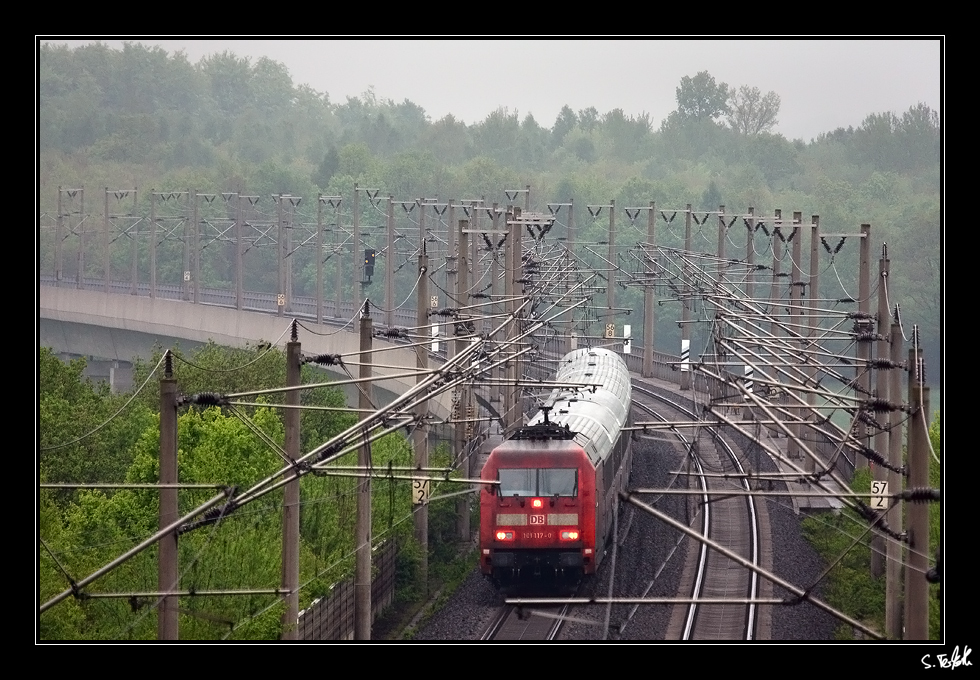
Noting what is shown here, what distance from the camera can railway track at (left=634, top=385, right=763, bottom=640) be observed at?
80.0 ft

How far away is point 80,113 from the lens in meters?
140

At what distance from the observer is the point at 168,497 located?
16500 millimetres

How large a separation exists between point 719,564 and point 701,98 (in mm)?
120138

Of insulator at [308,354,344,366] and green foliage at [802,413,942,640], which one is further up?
insulator at [308,354,344,366]

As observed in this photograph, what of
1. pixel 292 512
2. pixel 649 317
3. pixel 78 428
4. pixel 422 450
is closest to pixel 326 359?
pixel 292 512

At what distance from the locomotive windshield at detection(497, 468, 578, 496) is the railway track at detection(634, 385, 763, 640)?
201cm

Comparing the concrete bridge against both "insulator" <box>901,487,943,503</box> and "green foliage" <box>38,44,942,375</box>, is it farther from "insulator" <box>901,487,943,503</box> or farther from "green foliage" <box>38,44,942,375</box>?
"insulator" <box>901,487,943,503</box>

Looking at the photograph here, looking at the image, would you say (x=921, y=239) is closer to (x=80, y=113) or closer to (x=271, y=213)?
(x=271, y=213)

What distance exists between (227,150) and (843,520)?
11941 centimetres

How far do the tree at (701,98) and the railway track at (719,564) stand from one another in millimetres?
106563

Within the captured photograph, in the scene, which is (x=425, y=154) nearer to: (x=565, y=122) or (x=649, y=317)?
(x=565, y=122)

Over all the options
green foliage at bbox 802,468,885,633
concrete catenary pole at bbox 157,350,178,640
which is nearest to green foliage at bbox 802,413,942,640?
green foliage at bbox 802,468,885,633

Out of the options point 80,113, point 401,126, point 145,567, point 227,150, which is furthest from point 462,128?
point 145,567

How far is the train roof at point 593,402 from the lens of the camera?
86.9ft
